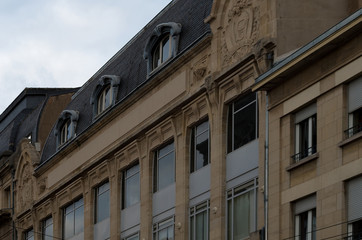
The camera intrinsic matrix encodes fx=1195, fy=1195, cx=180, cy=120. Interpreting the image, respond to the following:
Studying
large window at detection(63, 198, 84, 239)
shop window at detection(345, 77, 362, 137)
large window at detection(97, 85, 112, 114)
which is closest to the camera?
shop window at detection(345, 77, 362, 137)

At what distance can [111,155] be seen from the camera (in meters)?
53.3

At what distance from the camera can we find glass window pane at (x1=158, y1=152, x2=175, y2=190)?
4794 cm

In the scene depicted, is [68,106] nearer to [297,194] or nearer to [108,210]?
[108,210]

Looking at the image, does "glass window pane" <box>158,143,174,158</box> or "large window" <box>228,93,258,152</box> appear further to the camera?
"glass window pane" <box>158,143,174,158</box>

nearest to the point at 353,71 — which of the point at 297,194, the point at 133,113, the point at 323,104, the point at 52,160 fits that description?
the point at 323,104

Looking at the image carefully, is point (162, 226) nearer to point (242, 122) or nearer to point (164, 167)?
point (164, 167)

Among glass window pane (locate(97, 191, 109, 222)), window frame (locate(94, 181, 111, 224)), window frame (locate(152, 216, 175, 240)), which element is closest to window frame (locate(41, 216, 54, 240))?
window frame (locate(94, 181, 111, 224))

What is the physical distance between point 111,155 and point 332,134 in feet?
62.9

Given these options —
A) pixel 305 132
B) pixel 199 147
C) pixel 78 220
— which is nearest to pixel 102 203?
pixel 78 220

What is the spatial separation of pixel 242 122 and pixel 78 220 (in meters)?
17.7

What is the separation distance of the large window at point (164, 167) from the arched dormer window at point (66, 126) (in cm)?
1071

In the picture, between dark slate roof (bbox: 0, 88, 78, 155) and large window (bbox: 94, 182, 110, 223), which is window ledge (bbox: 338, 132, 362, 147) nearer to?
large window (bbox: 94, 182, 110, 223)

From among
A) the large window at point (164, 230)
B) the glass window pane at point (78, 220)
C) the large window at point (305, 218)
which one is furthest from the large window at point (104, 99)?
the large window at point (305, 218)

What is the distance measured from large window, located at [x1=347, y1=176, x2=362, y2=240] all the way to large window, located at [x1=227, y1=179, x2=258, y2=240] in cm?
639
